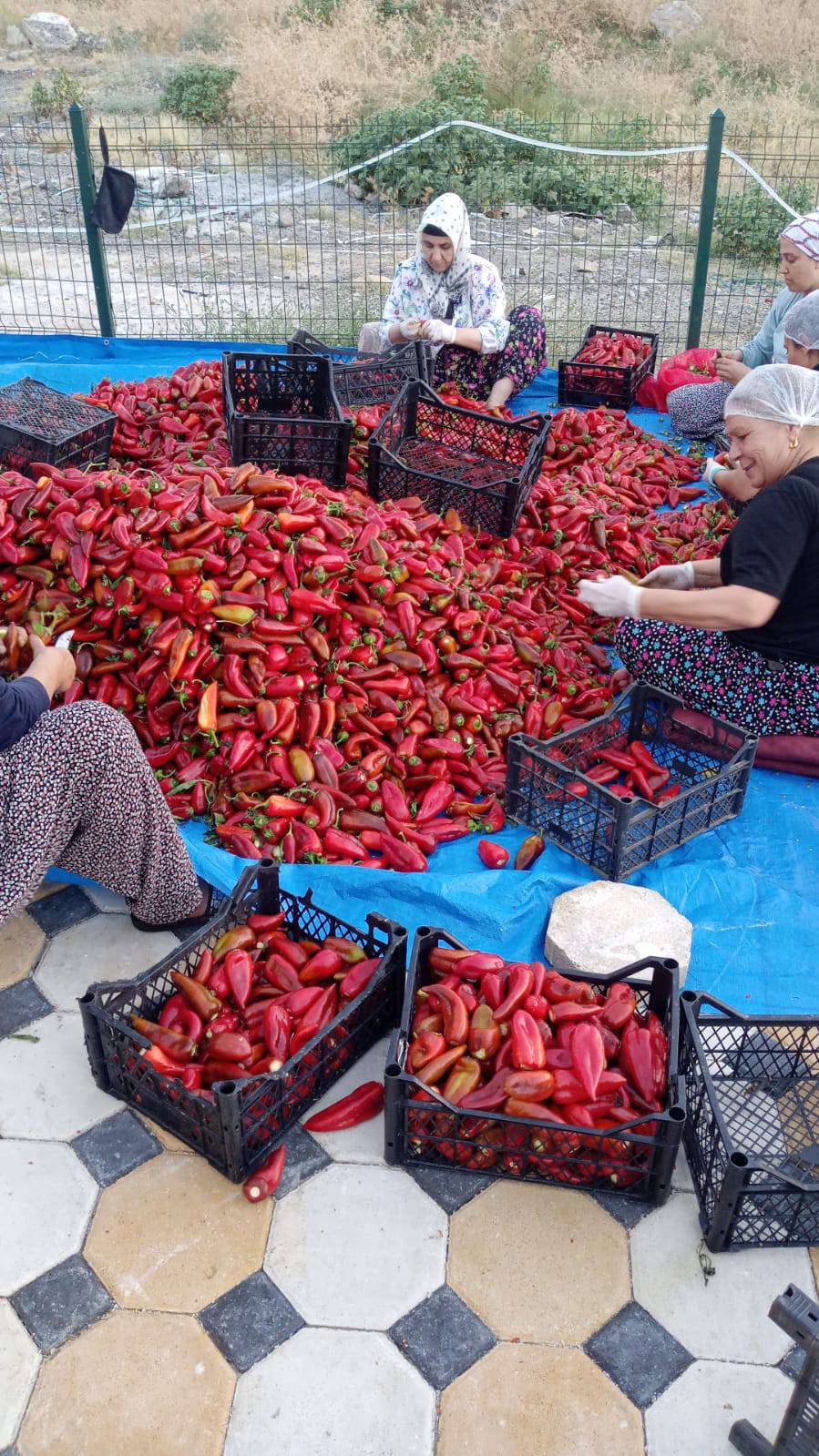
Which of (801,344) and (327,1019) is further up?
(801,344)

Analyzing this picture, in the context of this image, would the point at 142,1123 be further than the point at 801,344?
No

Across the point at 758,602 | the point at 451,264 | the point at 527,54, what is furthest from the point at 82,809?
the point at 527,54

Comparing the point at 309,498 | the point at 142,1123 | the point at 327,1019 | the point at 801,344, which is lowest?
the point at 142,1123

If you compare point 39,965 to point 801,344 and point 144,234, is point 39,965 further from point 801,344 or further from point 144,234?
point 144,234

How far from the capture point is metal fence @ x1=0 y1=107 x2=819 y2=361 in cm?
959

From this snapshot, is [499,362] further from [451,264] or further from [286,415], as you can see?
[286,415]

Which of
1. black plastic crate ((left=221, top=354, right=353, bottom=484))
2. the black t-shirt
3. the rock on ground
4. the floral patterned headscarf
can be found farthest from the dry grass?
the rock on ground

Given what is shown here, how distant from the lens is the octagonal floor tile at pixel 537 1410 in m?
2.34

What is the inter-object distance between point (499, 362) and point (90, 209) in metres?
3.46

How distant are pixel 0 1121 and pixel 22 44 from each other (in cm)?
2389

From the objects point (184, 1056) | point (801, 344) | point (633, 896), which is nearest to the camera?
point (184, 1056)

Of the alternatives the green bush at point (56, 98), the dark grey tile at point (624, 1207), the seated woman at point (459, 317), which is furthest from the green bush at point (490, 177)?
the dark grey tile at point (624, 1207)

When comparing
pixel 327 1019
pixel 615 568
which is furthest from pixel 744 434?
pixel 327 1019

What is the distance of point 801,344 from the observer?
4.99 m
